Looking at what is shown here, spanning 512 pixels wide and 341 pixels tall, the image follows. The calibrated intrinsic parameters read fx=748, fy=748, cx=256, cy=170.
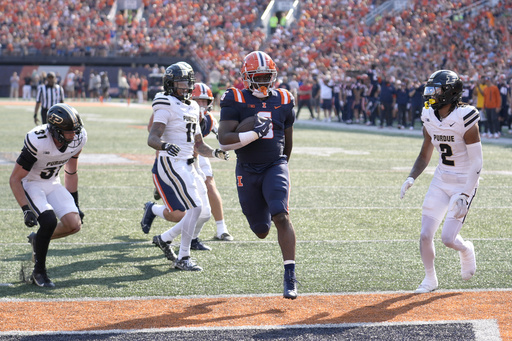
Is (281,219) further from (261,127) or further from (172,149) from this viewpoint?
(172,149)

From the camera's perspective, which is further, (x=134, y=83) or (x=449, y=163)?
(x=134, y=83)

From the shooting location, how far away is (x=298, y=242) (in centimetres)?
715

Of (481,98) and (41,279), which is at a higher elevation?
(481,98)

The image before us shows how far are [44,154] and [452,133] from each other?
9.59 ft

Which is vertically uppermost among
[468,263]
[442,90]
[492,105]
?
[442,90]

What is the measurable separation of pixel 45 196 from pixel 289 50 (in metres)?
34.1

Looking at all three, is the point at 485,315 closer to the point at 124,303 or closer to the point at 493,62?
the point at 124,303

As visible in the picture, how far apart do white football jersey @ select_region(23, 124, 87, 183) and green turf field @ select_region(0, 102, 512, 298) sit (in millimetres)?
697

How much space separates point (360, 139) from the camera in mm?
19469

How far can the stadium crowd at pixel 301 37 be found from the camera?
2793cm

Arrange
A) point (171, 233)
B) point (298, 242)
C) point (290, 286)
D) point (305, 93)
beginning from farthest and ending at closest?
point (305, 93) → point (298, 242) → point (171, 233) → point (290, 286)

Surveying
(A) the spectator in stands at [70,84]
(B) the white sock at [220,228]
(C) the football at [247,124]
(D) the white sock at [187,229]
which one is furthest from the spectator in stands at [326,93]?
(C) the football at [247,124]

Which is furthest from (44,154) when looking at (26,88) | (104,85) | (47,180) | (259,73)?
(26,88)

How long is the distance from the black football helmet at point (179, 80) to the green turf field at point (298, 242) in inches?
56.1
